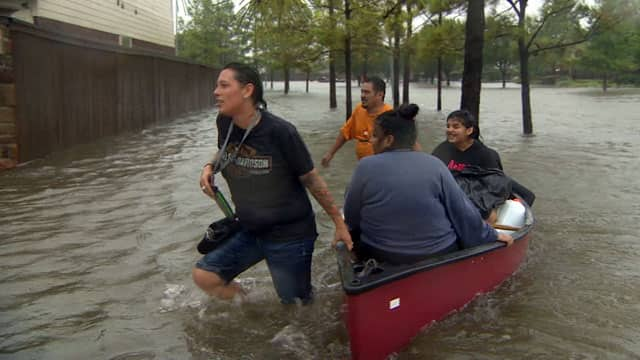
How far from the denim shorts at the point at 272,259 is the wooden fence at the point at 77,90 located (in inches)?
310

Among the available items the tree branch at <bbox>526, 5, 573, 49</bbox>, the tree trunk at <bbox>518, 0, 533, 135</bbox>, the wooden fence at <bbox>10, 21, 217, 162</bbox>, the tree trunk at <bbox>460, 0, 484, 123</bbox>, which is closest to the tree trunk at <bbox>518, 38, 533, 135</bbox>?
the tree trunk at <bbox>518, 0, 533, 135</bbox>

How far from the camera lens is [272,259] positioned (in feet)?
13.7

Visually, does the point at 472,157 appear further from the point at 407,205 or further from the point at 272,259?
the point at 272,259

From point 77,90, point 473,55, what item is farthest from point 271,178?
point 77,90

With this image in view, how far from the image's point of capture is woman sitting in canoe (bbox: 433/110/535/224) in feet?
19.7

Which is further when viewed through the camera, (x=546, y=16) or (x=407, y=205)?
(x=546, y=16)

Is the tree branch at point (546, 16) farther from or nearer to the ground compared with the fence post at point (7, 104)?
farther from the ground

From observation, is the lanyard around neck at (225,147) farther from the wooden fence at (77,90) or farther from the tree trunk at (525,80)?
the tree trunk at (525,80)

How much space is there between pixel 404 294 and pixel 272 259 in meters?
0.89

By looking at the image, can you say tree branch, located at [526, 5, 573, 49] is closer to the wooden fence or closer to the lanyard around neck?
the wooden fence

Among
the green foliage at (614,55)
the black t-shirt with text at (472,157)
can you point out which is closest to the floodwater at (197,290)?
the black t-shirt with text at (472,157)

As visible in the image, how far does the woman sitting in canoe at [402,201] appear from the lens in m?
3.98

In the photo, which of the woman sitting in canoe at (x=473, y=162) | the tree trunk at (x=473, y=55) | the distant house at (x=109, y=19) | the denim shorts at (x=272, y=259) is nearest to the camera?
the denim shorts at (x=272, y=259)

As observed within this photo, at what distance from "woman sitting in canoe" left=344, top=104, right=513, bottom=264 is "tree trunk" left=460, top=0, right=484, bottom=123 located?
6.12m
